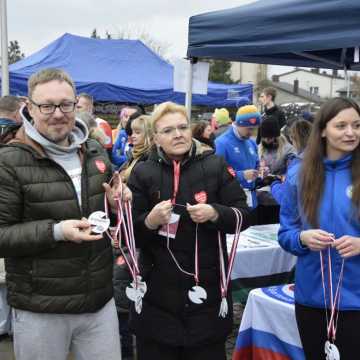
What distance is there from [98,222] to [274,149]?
389 centimetres

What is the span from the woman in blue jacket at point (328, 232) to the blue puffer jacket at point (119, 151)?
4.14 meters

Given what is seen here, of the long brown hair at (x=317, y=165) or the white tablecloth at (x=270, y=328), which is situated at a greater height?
the long brown hair at (x=317, y=165)

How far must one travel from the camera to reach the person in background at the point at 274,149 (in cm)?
535

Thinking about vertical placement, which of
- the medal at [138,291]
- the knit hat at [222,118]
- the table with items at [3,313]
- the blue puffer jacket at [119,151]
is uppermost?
the knit hat at [222,118]

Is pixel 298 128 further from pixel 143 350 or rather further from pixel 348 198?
pixel 143 350

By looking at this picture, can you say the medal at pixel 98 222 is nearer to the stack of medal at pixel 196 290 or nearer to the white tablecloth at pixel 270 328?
the stack of medal at pixel 196 290

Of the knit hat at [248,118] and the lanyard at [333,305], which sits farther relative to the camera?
the knit hat at [248,118]

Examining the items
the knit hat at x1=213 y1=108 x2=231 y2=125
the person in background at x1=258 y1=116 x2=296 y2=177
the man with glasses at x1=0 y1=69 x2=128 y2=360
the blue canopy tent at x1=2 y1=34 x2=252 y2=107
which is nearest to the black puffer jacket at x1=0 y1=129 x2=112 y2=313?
the man with glasses at x1=0 y1=69 x2=128 y2=360

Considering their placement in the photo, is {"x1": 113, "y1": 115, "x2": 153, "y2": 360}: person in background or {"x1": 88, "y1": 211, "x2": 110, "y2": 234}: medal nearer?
{"x1": 88, "y1": 211, "x2": 110, "y2": 234}: medal

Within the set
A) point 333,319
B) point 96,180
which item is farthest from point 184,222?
point 333,319

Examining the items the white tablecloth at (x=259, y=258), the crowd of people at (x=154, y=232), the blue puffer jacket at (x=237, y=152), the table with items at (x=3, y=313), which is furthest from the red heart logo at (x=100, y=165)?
the blue puffer jacket at (x=237, y=152)

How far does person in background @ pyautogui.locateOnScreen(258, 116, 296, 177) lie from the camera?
5352 mm

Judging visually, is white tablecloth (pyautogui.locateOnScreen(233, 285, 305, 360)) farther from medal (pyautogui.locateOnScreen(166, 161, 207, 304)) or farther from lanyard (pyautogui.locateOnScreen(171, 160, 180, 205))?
lanyard (pyautogui.locateOnScreen(171, 160, 180, 205))

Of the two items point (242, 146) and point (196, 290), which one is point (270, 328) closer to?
point (196, 290)
